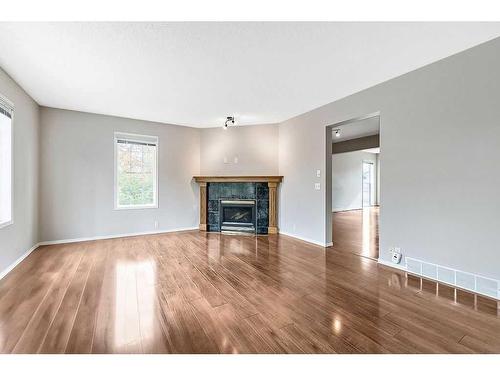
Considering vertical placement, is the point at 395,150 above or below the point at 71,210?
above

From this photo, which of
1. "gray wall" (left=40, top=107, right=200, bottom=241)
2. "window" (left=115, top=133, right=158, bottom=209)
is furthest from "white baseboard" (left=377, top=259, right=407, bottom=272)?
"window" (left=115, top=133, right=158, bottom=209)

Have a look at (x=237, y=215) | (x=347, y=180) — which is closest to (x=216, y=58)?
(x=237, y=215)

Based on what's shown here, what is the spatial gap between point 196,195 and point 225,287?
11.3 feet

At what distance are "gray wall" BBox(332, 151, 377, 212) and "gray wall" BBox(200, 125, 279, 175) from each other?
15.5ft

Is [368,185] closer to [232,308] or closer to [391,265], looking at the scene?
[391,265]

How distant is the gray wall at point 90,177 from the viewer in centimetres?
406

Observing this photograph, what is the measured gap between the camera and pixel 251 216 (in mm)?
5207

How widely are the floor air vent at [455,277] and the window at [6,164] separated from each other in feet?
17.0

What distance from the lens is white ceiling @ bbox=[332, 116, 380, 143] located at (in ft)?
16.5

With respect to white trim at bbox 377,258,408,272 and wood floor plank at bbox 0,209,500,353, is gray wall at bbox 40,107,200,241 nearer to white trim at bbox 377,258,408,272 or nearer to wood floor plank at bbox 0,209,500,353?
wood floor plank at bbox 0,209,500,353

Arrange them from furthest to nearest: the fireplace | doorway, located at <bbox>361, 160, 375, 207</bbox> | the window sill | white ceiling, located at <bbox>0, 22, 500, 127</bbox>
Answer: doorway, located at <bbox>361, 160, 375, 207</bbox> < the fireplace < the window sill < white ceiling, located at <bbox>0, 22, 500, 127</bbox>

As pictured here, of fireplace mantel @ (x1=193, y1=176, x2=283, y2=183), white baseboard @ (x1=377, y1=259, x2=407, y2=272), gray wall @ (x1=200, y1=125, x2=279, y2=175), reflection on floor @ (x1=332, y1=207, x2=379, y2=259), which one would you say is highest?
gray wall @ (x1=200, y1=125, x2=279, y2=175)
